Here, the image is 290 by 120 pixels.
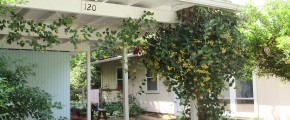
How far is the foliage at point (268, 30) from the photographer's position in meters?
5.02

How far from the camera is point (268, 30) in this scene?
511 cm

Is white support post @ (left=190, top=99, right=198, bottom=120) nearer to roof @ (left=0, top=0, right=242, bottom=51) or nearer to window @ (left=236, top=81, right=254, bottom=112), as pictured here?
roof @ (left=0, top=0, right=242, bottom=51)

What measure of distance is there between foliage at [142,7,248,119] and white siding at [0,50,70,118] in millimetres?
3744

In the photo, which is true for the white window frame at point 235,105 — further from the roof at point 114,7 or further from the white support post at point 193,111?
the roof at point 114,7

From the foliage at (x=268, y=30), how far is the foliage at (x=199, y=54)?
341 millimetres

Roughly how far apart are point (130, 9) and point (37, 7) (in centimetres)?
132

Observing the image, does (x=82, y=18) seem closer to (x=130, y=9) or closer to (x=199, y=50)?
(x=130, y=9)

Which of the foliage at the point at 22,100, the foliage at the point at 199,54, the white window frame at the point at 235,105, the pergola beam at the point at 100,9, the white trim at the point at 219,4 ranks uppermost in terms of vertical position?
the white trim at the point at 219,4

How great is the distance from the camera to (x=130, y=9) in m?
4.76

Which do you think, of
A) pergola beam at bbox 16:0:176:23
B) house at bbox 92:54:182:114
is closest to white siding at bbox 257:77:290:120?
house at bbox 92:54:182:114

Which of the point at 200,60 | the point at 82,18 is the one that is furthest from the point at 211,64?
the point at 82,18

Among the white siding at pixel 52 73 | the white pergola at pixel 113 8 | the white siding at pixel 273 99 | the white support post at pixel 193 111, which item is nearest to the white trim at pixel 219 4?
the white pergola at pixel 113 8

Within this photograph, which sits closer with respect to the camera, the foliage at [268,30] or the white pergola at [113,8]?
the white pergola at [113,8]

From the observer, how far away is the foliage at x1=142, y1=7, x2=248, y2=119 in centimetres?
466
